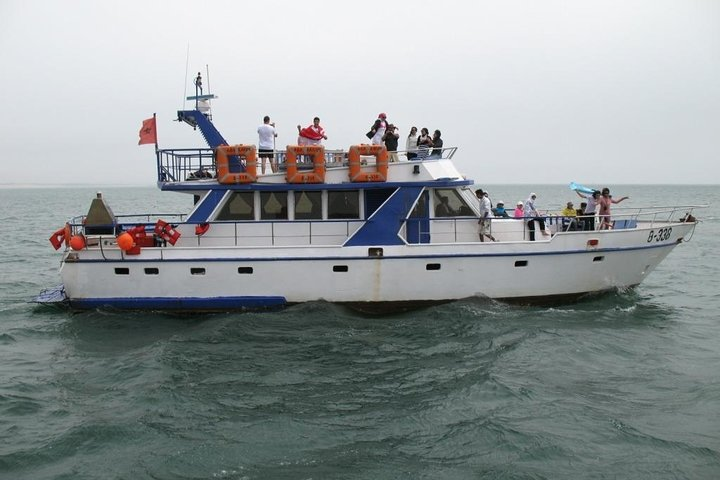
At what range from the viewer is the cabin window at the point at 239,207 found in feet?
47.8

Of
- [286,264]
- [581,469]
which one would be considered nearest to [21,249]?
[286,264]

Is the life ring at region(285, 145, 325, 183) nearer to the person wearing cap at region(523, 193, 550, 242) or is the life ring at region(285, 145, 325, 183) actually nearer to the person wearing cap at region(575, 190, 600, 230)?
the person wearing cap at region(523, 193, 550, 242)

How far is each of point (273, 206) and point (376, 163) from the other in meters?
2.54

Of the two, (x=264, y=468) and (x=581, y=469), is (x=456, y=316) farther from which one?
(x=264, y=468)

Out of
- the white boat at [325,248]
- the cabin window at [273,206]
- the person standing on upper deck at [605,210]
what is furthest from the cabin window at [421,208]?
the person standing on upper deck at [605,210]

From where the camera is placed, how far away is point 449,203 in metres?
14.8

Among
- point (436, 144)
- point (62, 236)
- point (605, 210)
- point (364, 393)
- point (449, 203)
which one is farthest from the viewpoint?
point (436, 144)

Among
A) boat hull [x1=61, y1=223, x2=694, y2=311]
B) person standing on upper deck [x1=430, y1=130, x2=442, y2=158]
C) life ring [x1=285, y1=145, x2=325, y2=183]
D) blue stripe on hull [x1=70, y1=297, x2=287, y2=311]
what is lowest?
blue stripe on hull [x1=70, y1=297, x2=287, y2=311]

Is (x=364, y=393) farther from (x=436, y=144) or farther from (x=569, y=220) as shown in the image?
(x=569, y=220)

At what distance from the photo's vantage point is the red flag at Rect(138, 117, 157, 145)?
48.4 ft

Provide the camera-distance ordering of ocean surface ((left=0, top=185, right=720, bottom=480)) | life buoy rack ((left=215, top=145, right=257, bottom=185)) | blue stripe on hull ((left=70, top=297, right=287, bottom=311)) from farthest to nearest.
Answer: blue stripe on hull ((left=70, top=297, right=287, bottom=311))
life buoy rack ((left=215, top=145, right=257, bottom=185))
ocean surface ((left=0, top=185, right=720, bottom=480))

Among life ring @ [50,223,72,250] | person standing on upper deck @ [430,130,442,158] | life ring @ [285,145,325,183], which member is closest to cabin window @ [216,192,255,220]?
life ring @ [285,145,325,183]

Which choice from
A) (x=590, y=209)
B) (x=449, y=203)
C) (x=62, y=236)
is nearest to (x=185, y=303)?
(x=62, y=236)

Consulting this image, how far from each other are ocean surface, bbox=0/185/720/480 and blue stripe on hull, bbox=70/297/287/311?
0.91ft
